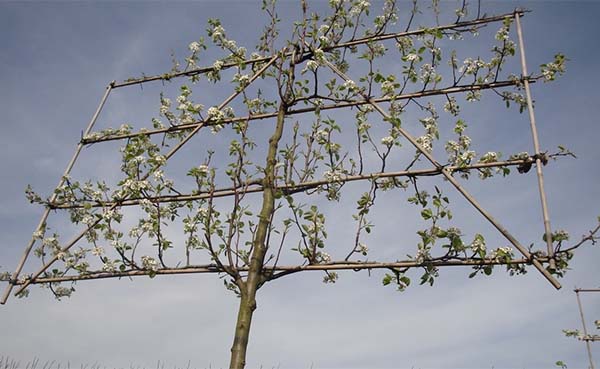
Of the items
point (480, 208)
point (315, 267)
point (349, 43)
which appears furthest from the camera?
point (349, 43)

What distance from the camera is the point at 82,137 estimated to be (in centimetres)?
605

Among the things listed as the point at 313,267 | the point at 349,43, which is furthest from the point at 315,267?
the point at 349,43

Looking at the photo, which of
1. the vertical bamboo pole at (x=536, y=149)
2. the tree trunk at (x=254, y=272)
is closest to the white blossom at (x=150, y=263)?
the tree trunk at (x=254, y=272)

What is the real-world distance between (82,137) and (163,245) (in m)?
2.45

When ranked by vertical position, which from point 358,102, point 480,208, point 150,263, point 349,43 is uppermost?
point 349,43

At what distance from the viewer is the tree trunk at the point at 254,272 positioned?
373cm

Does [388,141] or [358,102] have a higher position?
[358,102]

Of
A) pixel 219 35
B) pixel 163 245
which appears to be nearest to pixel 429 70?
pixel 219 35

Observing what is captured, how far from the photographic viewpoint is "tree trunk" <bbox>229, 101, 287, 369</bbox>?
3731mm

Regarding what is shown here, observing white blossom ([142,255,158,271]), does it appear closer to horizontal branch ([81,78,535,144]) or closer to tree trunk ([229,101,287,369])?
tree trunk ([229,101,287,369])

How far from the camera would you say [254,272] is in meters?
4.09

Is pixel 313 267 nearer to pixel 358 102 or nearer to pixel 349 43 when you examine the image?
pixel 358 102

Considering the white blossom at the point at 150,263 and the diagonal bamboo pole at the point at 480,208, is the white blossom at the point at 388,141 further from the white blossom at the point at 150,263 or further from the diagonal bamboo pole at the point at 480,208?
the white blossom at the point at 150,263

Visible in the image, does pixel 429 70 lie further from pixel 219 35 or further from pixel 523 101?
pixel 219 35
